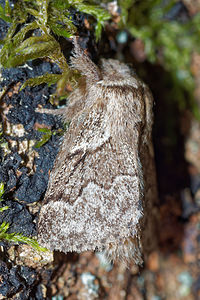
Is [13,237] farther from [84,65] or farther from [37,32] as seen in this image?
[37,32]

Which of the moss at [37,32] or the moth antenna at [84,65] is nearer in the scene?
the moss at [37,32]

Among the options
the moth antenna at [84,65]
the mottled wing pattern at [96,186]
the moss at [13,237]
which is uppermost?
the moth antenna at [84,65]

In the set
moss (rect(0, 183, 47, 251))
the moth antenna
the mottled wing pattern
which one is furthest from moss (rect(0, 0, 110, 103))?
moss (rect(0, 183, 47, 251))

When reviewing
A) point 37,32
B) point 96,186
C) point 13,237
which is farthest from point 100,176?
point 37,32

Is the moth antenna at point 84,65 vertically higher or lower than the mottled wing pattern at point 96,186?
higher

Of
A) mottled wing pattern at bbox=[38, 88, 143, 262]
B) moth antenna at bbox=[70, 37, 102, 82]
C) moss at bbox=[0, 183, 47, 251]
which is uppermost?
moth antenna at bbox=[70, 37, 102, 82]

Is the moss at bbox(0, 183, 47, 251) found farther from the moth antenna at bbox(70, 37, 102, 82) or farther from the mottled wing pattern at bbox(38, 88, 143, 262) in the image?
the moth antenna at bbox(70, 37, 102, 82)

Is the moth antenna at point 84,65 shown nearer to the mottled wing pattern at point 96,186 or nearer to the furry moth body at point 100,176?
the furry moth body at point 100,176

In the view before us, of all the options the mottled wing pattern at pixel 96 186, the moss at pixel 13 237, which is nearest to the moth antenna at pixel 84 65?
the mottled wing pattern at pixel 96 186

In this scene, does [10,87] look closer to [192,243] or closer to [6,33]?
[6,33]
